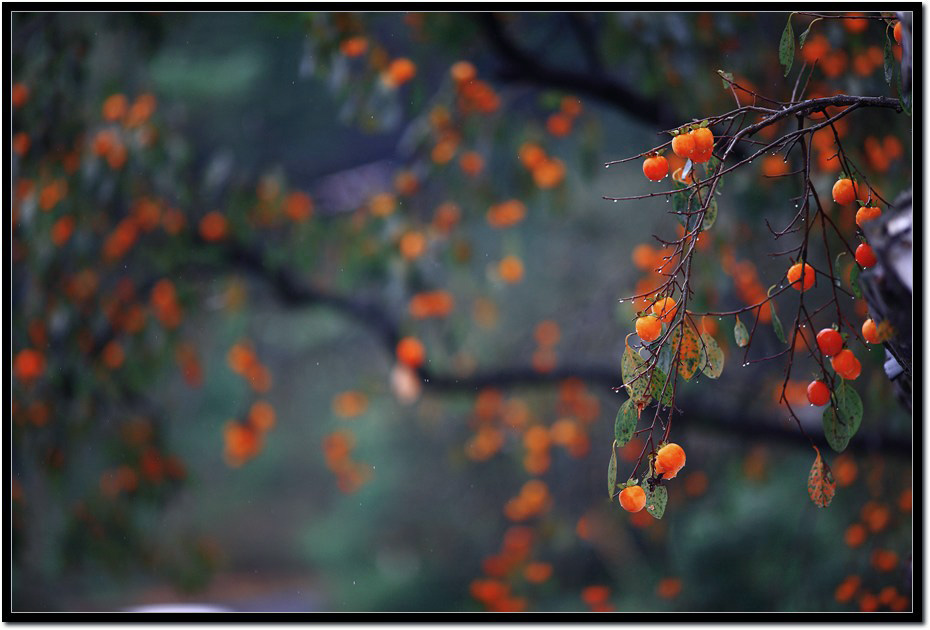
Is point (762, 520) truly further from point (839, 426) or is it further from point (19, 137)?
point (19, 137)

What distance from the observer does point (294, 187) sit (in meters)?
3.43

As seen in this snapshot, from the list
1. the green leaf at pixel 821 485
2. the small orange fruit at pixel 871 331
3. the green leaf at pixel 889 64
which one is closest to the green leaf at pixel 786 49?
the green leaf at pixel 889 64

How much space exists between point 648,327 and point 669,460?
0.10m

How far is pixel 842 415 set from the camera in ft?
2.10

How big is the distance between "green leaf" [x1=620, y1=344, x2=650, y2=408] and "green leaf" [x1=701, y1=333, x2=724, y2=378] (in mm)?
55

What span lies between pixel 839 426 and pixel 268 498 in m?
4.53

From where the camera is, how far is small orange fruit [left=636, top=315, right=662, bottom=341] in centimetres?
61

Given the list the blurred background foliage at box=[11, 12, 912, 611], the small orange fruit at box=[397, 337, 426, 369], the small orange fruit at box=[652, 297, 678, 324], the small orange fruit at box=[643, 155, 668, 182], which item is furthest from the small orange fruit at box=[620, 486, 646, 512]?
the small orange fruit at box=[397, 337, 426, 369]

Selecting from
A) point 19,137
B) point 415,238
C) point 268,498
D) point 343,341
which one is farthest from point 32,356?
point 268,498

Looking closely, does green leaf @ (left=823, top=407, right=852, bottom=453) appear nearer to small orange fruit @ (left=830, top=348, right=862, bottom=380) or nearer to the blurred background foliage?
small orange fruit @ (left=830, top=348, right=862, bottom=380)

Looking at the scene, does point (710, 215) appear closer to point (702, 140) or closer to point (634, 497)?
point (702, 140)

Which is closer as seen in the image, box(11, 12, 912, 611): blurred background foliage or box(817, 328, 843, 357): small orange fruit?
box(817, 328, 843, 357): small orange fruit

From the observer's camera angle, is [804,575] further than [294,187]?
No

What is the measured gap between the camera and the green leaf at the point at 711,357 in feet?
2.06
